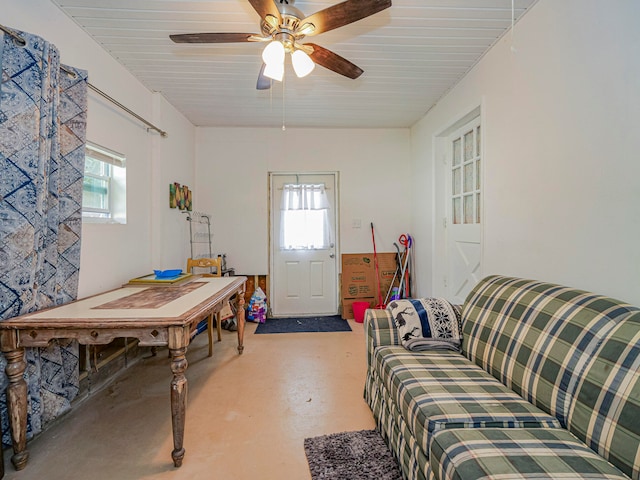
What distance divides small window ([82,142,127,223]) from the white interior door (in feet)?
6.28

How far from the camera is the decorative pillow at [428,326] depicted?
71.4 inches

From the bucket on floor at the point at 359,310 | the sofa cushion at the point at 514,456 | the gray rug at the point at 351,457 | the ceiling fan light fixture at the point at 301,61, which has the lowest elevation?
the gray rug at the point at 351,457

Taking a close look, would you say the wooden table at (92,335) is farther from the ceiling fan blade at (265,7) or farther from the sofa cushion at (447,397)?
the ceiling fan blade at (265,7)

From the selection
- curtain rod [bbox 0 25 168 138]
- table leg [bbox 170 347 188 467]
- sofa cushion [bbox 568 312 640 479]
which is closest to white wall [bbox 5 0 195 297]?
curtain rod [bbox 0 25 168 138]

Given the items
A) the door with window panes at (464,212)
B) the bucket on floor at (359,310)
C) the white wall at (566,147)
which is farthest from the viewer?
the bucket on floor at (359,310)

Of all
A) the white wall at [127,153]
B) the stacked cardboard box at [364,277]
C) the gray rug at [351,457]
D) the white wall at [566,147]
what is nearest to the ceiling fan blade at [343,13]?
the white wall at [566,147]

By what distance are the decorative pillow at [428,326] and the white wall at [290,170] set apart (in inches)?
91.9

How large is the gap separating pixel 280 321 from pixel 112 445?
8.03 feet

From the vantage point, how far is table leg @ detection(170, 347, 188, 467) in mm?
1497

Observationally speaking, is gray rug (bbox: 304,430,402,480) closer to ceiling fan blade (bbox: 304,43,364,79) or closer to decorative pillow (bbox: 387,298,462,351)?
decorative pillow (bbox: 387,298,462,351)

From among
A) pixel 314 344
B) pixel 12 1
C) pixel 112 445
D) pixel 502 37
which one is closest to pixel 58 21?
pixel 12 1

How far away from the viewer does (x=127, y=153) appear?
2.66 m

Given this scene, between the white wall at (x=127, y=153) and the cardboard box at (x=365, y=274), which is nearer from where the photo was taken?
the white wall at (x=127, y=153)

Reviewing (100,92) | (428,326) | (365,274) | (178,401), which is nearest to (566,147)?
(428,326)
